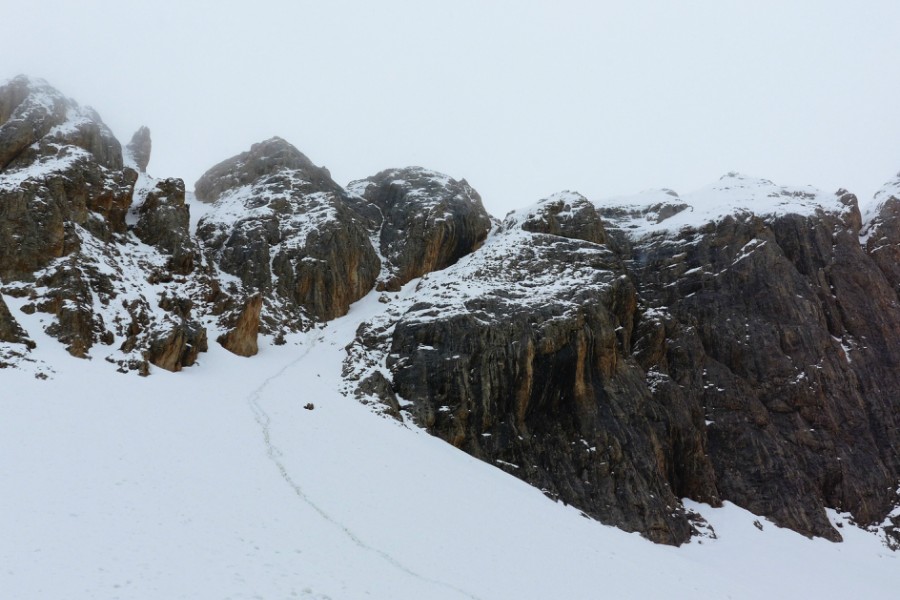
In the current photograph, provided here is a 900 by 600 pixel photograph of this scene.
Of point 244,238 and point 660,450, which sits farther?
point 244,238

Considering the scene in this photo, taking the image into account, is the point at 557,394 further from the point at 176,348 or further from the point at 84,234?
the point at 84,234

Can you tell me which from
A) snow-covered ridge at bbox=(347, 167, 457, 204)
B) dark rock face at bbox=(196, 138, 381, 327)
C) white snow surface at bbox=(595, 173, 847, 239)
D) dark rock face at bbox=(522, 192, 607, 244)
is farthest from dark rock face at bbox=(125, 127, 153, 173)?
white snow surface at bbox=(595, 173, 847, 239)

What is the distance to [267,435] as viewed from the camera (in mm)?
20703

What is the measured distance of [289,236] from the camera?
45906 millimetres

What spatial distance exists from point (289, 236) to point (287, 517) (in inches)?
1389

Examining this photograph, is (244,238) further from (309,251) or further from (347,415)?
(347,415)

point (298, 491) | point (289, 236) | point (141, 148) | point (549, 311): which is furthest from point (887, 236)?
point (141, 148)

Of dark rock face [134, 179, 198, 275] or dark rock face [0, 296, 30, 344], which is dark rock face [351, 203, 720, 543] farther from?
dark rock face [0, 296, 30, 344]

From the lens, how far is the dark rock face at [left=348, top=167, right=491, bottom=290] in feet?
164

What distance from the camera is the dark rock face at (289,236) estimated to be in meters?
43.3

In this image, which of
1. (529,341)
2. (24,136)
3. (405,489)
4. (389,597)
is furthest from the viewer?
(24,136)

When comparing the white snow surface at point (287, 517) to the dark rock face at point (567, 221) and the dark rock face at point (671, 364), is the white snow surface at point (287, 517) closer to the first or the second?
the dark rock face at point (671, 364)

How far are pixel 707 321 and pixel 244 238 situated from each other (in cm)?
3921

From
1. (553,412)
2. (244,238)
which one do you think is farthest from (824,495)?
(244,238)
